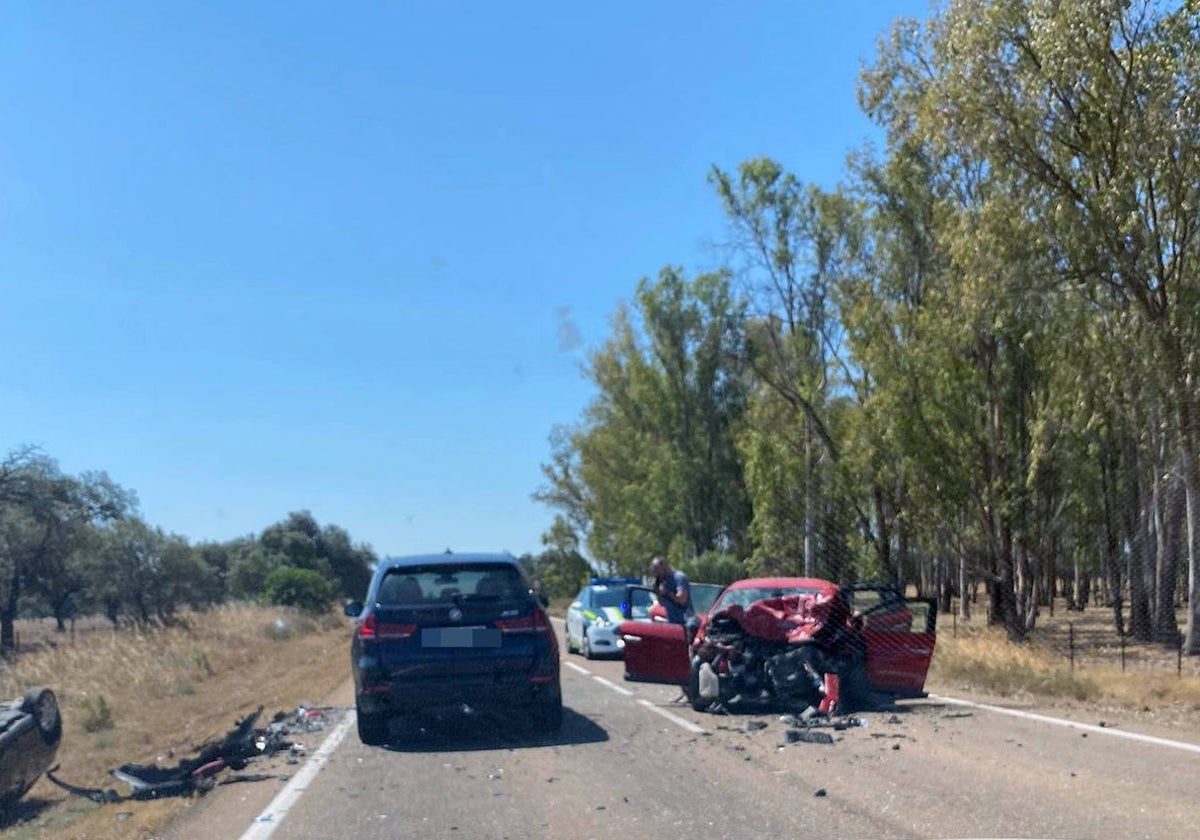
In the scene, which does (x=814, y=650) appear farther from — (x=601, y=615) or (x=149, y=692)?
(x=149, y=692)

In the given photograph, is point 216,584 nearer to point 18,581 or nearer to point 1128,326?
point 18,581

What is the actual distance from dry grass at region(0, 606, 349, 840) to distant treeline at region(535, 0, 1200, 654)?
14.1 metres

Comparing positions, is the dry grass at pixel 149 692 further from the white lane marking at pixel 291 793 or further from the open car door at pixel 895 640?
the open car door at pixel 895 640

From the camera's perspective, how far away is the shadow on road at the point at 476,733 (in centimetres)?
1164

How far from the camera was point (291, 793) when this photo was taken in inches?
364

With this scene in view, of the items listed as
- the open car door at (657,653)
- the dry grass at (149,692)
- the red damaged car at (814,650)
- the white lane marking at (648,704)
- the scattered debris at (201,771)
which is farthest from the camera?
the open car door at (657,653)

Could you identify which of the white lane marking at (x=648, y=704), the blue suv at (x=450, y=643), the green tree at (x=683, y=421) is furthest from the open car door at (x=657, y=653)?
the green tree at (x=683, y=421)

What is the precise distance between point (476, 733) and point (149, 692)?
1229 centimetres

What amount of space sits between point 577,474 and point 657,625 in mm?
47811

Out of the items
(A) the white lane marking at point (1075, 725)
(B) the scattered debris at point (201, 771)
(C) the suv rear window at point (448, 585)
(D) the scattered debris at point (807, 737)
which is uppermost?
(C) the suv rear window at point (448, 585)

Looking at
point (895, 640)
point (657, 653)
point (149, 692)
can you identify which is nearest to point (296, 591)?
point (149, 692)

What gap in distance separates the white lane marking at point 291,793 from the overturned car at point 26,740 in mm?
2436

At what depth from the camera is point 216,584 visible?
60.4 m

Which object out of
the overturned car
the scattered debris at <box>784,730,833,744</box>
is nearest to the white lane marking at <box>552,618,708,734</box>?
the scattered debris at <box>784,730,833,744</box>
